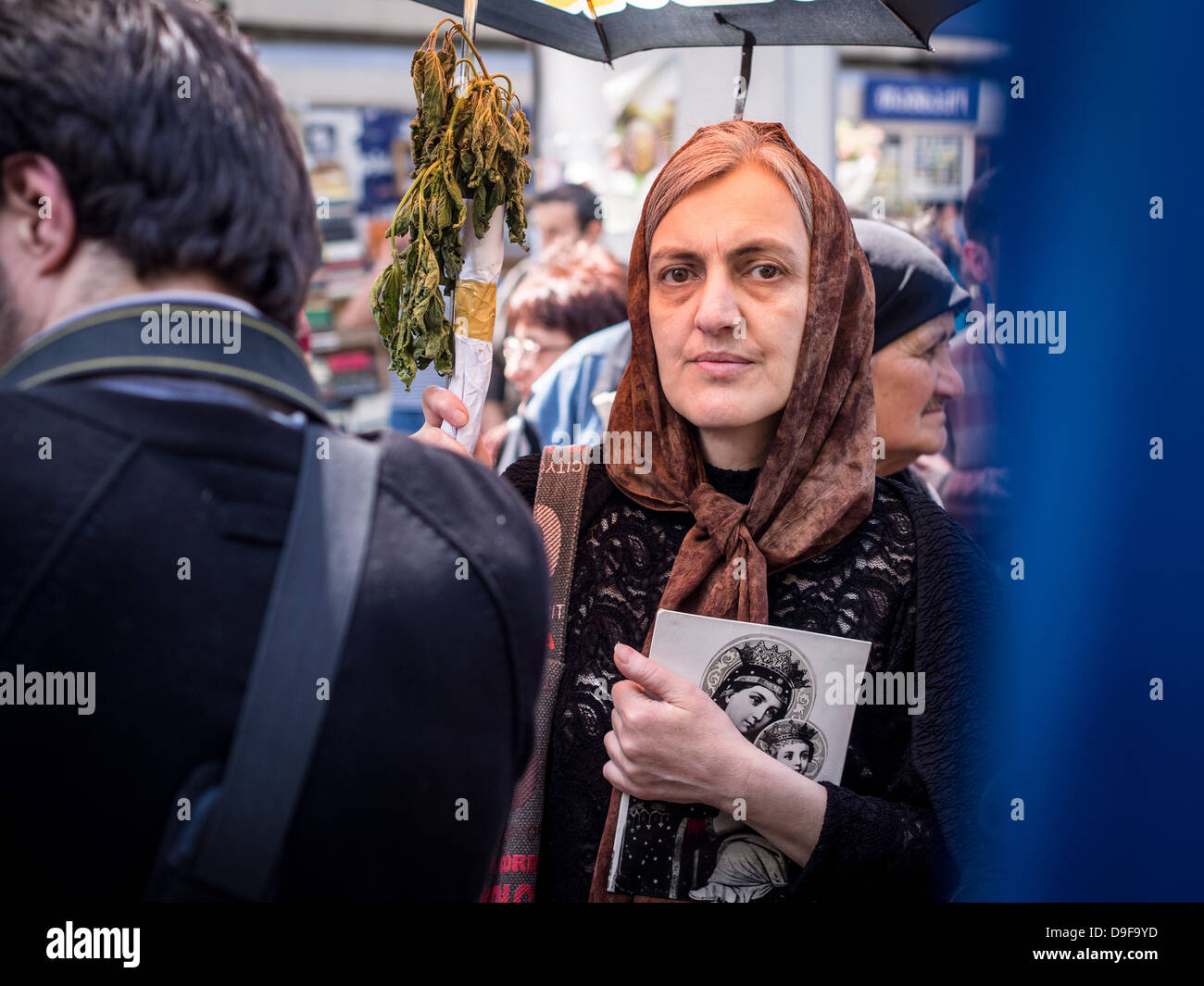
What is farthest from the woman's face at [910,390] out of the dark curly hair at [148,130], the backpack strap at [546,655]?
the dark curly hair at [148,130]

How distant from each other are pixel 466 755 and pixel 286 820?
0.21 meters

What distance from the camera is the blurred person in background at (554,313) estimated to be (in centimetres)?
439

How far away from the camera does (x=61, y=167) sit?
1.11 metres

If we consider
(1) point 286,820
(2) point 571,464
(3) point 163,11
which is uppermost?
(3) point 163,11

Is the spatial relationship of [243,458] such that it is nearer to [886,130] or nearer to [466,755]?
[466,755]

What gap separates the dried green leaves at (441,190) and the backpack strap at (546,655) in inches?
12.1

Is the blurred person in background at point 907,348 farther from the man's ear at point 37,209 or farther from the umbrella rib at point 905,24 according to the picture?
the man's ear at point 37,209

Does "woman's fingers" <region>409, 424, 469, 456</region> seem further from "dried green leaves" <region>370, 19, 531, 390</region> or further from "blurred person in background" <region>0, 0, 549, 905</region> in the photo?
"blurred person in background" <region>0, 0, 549, 905</region>

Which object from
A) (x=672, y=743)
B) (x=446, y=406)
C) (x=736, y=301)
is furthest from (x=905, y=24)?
(x=672, y=743)

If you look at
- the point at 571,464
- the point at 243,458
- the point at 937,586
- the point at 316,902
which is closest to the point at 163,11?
the point at 243,458

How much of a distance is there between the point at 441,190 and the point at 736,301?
548 mm

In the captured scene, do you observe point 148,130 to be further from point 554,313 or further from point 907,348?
point 554,313

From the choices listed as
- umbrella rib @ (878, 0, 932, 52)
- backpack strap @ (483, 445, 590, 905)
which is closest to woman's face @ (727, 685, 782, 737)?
backpack strap @ (483, 445, 590, 905)

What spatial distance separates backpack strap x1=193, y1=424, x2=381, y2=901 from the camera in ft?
3.38
